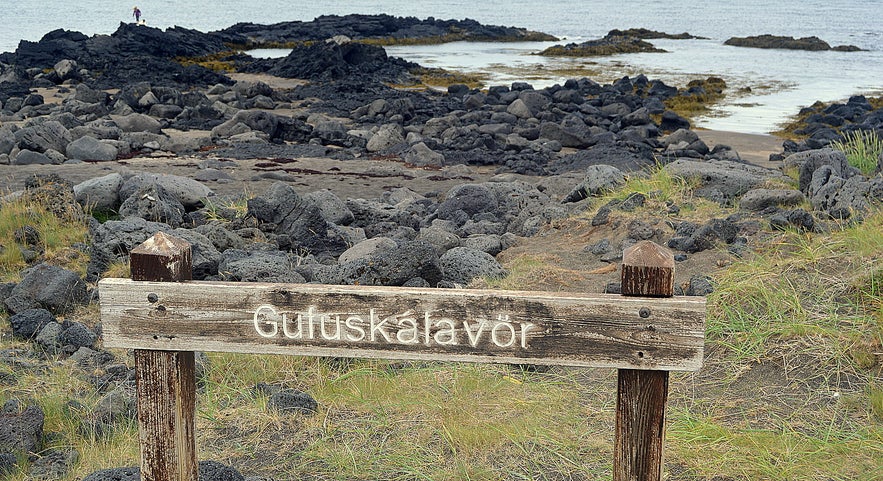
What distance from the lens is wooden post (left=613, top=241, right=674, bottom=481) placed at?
246 centimetres

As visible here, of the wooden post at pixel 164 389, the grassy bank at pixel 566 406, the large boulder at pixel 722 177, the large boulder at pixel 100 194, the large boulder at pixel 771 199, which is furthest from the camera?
the large boulder at pixel 100 194

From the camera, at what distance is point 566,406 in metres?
4.48

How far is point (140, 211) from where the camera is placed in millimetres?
9469

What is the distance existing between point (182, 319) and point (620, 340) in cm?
127

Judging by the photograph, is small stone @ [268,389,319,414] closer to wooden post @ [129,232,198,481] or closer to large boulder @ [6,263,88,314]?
wooden post @ [129,232,198,481]

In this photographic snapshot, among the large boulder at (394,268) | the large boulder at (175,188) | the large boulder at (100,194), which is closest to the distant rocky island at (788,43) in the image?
the large boulder at (175,188)

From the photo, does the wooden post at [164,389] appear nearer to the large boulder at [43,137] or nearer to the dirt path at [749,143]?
the large boulder at [43,137]

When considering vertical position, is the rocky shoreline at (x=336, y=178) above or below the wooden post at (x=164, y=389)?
below

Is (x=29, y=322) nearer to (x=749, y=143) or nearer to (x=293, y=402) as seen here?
(x=293, y=402)

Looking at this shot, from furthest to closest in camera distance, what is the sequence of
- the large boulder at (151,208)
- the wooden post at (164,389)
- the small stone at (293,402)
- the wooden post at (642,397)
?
1. the large boulder at (151,208)
2. the small stone at (293,402)
3. the wooden post at (164,389)
4. the wooden post at (642,397)

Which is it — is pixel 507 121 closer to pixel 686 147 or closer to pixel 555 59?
pixel 686 147

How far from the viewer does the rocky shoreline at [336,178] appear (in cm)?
665

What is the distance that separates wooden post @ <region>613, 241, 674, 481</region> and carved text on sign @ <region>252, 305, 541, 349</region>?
31 cm

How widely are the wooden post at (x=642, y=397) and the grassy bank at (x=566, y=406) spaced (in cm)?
118
